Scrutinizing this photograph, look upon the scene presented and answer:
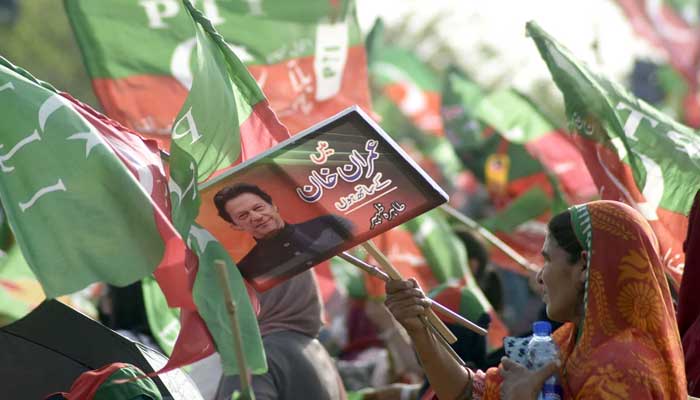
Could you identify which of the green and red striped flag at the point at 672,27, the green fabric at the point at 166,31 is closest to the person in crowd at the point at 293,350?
the green fabric at the point at 166,31

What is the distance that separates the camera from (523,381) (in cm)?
371

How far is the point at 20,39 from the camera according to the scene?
4191 centimetres

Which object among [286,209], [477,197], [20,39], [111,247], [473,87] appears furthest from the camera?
[20,39]

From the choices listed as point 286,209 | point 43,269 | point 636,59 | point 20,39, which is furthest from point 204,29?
point 20,39

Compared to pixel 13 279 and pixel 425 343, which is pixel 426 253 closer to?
pixel 13 279

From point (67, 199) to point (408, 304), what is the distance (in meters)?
1.02

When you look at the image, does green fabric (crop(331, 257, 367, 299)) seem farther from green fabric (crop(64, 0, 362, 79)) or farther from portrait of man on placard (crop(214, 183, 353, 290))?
portrait of man on placard (crop(214, 183, 353, 290))

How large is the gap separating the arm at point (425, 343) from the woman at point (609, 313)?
23 cm

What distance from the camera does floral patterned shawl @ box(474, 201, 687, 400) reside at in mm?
3596

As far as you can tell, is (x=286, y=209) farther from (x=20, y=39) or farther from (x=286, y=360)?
(x=20, y=39)

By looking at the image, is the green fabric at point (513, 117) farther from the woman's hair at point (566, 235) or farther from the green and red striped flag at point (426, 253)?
the woman's hair at point (566, 235)

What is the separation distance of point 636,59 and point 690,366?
17867mm

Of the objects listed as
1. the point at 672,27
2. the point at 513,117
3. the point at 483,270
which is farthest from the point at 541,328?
the point at 672,27

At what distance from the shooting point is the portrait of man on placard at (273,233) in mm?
4172
